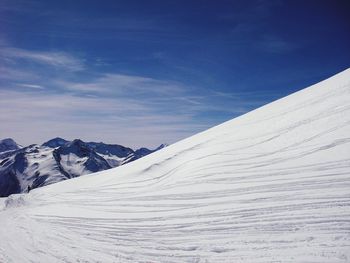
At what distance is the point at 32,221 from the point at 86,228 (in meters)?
4.90

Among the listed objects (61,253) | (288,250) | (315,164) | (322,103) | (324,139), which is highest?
(322,103)

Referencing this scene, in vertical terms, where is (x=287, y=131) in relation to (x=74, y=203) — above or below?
above

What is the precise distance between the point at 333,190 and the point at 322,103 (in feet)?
40.1

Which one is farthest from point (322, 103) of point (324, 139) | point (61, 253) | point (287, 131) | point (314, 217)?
point (61, 253)

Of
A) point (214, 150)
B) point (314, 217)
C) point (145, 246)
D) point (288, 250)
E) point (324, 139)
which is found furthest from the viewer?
point (214, 150)

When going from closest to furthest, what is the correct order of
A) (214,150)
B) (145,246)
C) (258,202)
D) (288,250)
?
(288,250), (145,246), (258,202), (214,150)

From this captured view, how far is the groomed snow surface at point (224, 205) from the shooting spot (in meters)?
11.4

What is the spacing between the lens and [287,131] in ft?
73.6

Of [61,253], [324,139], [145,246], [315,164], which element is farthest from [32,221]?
[324,139]

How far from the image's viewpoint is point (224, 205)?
15.1 m

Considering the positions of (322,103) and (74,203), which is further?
(322,103)

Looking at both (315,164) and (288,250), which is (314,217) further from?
(315,164)

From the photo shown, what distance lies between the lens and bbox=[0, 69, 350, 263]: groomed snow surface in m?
11.4

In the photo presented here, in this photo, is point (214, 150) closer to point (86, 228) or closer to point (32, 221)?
point (86, 228)
